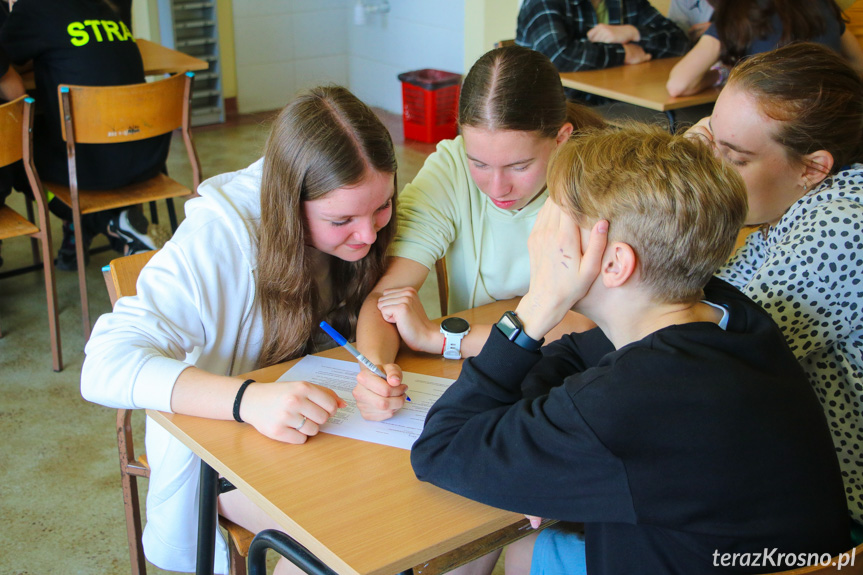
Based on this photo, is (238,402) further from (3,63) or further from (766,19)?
(766,19)

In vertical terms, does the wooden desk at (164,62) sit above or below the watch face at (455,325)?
above

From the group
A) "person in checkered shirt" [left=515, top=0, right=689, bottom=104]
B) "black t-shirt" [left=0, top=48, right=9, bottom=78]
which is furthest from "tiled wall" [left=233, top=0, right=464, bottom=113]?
"black t-shirt" [left=0, top=48, right=9, bottom=78]

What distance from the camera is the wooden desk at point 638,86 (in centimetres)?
315

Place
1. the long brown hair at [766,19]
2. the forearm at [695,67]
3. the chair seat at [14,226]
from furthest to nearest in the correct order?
1. the forearm at [695,67]
2. the long brown hair at [766,19]
3. the chair seat at [14,226]

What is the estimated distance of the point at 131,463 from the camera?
5.12ft

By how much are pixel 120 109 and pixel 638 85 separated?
2051 millimetres

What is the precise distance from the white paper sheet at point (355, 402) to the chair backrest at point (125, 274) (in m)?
0.35

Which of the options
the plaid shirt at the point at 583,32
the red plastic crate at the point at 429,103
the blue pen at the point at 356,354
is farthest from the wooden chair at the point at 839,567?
the red plastic crate at the point at 429,103

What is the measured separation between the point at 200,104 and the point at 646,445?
5.44 meters

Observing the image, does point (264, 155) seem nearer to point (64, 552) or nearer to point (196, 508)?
point (196, 508)

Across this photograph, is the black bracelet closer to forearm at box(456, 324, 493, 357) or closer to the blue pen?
the blue pen

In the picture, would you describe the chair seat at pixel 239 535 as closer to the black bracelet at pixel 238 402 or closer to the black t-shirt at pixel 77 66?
the black bracelet at pixel 238 402

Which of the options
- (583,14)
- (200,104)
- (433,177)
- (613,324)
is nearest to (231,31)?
(200,104)

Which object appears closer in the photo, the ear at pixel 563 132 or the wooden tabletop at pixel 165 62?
the ear at pixel 563 132
